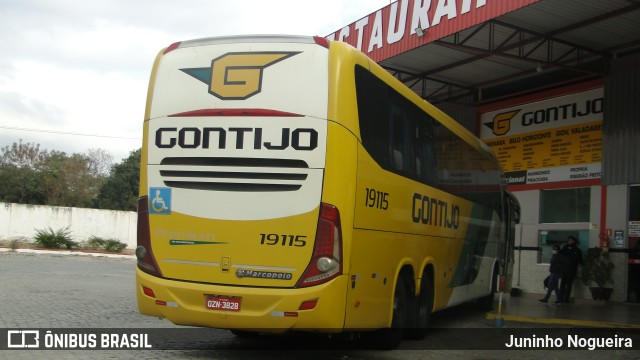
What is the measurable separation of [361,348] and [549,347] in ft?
10.7

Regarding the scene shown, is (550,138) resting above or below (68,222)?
above

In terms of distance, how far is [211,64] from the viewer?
24.4 ft

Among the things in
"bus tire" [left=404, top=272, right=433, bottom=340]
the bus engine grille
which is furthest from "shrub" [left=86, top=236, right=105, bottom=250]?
the bus engine grille

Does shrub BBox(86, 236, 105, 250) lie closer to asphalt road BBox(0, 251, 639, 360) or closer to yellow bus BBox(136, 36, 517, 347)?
asphalt road BBox(0, 251, 639, 360)

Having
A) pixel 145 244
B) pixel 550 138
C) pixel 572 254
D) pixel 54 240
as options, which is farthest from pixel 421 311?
pixel 54 240

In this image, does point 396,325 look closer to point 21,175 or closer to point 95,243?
point 95,243

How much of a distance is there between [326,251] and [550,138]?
15558mm

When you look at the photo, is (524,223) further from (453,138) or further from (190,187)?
(190,187)

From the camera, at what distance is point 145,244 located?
24.1 ft

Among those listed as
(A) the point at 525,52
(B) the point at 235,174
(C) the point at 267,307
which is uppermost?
(A) the point at 525,52

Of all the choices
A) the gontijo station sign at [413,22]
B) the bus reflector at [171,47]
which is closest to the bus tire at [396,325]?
the bus reflector at [171,47]

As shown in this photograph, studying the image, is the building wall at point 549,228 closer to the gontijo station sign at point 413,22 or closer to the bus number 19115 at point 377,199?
the gontijo station sign at point 413,22

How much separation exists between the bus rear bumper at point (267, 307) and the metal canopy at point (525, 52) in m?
10.3

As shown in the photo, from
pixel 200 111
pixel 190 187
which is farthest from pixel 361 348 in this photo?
pixel 200 111
